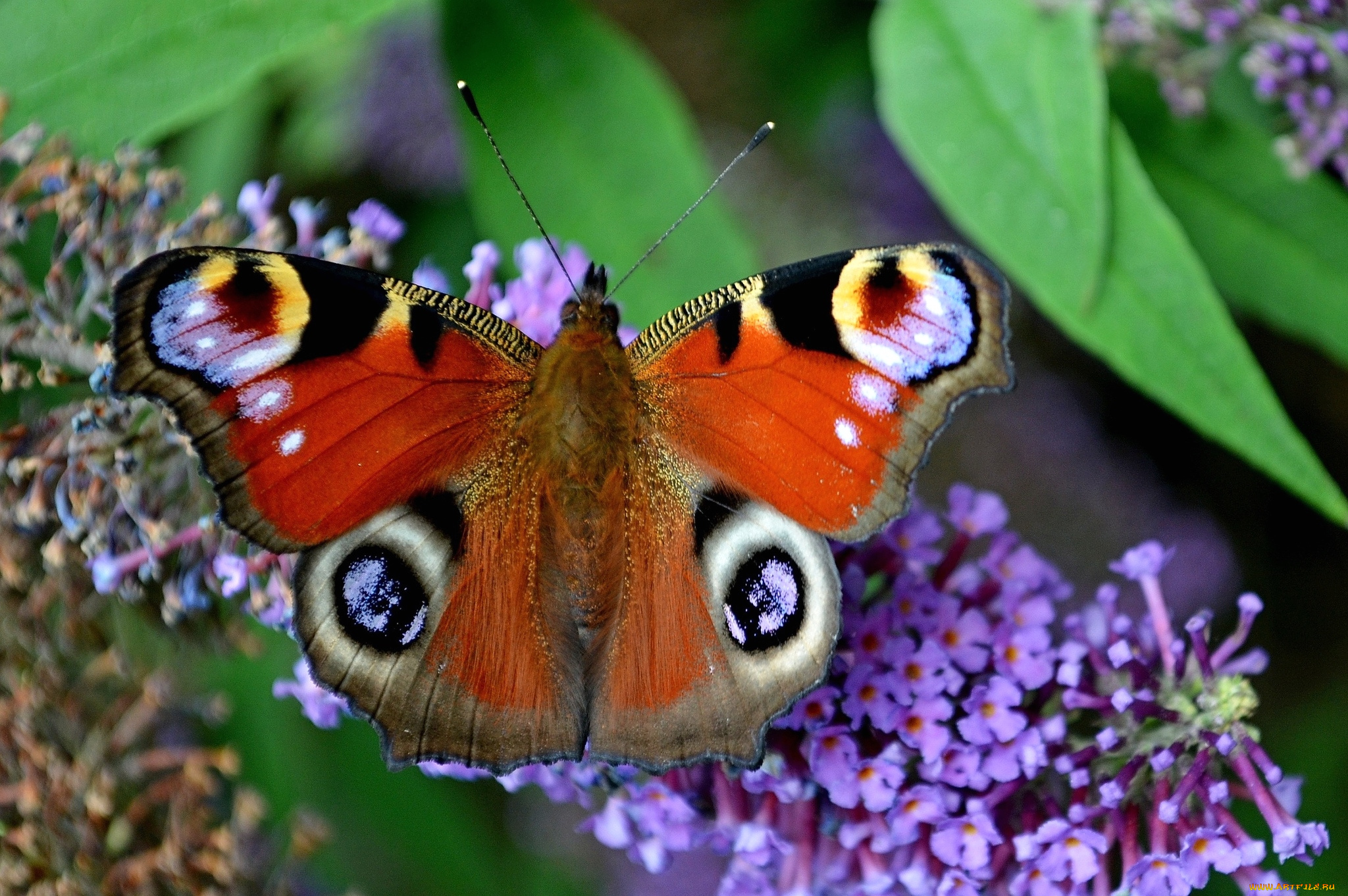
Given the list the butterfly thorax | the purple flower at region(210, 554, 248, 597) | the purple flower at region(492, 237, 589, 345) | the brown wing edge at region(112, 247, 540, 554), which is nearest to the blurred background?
the purple flower at region(492, 237, 589, 345)

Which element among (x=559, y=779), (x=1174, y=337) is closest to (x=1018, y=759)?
(x=559, y=779)

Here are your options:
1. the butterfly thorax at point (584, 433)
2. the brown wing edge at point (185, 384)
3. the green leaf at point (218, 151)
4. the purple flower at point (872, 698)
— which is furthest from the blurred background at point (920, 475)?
the purple flower at point (872, 698)

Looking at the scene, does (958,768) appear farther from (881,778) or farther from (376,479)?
(376,479)

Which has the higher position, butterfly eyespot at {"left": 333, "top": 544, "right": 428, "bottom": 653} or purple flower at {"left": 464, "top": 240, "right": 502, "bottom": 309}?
purple flower at {"left": 464, "top": 240, "right": 502, "bottom": 309}

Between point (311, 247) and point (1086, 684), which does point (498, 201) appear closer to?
point (311, 247)

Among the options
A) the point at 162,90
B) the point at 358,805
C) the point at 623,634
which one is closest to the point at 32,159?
the point at 162,90

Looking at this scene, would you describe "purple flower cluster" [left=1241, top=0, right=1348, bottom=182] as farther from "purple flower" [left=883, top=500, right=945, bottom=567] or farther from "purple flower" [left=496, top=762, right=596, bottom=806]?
"purple flower" [left=496, top=762, right=596, bottom=806]
